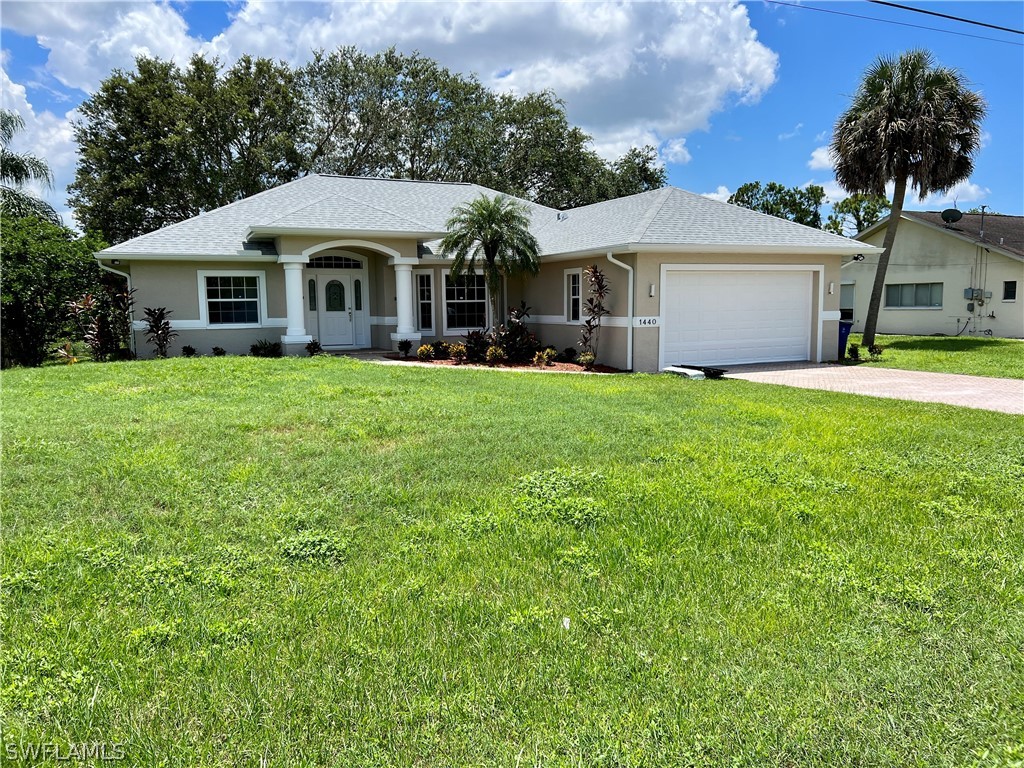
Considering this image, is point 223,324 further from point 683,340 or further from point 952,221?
point 952,221

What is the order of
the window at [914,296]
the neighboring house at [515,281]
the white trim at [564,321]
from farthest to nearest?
the window at [914,296], the neighboring house at [515,281], the white trim at [564,321]

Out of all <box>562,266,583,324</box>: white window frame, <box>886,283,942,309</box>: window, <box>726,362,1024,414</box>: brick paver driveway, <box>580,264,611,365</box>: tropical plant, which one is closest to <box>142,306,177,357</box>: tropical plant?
<box>562,266,583,324</box>: white window frame

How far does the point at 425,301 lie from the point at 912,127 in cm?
1453

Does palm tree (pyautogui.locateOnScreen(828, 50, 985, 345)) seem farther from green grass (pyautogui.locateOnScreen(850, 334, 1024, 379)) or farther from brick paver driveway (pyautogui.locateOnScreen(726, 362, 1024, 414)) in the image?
brick paver driveway (pyautogui.locateOnScreen(726, 362, 1024, 414))

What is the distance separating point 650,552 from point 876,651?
1426 millimetres

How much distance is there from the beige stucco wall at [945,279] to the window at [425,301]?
16.9 meters

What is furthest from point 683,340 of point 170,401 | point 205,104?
point 205,104

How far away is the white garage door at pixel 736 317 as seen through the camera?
15.3 metres

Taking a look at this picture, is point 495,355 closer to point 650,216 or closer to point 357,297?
point 650,216

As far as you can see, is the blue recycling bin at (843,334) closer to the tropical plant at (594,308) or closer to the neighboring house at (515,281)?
the neighboring house at (515,281)

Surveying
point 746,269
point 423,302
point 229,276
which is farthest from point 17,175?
point 746,269

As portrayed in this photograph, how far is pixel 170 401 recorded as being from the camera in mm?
9422

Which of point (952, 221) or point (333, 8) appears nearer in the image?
point (333, 8)

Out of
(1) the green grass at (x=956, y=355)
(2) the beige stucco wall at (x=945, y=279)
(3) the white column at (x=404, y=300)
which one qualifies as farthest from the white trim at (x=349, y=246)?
(2) the beige stucco wall at (x=945, y=279)
